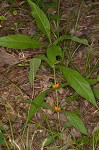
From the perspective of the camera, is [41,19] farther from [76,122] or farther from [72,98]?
[76,122]

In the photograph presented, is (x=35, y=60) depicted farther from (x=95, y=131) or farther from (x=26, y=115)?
(x=95, y=131)

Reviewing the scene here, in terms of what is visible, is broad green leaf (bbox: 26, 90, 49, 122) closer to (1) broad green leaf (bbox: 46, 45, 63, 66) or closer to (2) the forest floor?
(2) the forest floor

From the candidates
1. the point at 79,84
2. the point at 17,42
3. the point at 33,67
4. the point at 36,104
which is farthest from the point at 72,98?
the point at 17,42

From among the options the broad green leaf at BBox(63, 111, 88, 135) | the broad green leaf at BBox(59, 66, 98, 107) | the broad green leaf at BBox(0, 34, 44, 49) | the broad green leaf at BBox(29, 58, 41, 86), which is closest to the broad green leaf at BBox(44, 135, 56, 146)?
the broad green leaf at BBox(63, 111, 88, 135)

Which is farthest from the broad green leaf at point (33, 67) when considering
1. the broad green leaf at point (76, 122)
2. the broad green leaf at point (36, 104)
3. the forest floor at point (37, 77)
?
the broad green leaf at point (76, 122)

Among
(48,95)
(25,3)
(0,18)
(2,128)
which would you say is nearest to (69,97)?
(48,95)

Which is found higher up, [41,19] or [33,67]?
[41,19]
